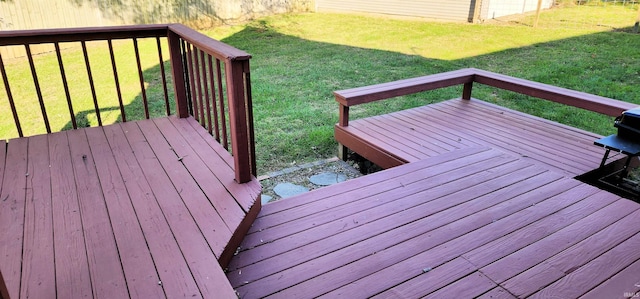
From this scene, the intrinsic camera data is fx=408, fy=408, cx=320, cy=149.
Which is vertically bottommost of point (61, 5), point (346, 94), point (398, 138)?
point (398, 138)

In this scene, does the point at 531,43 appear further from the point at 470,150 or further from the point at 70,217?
the point at 70,217

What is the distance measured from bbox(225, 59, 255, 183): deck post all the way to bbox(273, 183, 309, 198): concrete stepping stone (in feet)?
2.99

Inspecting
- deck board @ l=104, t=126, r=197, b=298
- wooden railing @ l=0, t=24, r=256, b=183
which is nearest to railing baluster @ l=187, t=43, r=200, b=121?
wooden railing @ l=0, t=24, r=256, b=183

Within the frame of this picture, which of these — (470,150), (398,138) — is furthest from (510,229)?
(398,138)

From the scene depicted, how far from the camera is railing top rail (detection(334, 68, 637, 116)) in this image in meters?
3.38

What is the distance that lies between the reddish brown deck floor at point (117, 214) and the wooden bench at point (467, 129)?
1.36 metres

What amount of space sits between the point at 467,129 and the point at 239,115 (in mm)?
2432

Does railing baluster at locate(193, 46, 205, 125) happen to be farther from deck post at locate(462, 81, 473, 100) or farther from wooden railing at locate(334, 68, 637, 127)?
deck post at locate(462, 81, 473, 100)

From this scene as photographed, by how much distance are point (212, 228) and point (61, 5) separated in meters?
7.70

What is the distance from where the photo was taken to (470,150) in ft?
10.5

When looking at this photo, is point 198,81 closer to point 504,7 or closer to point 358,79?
point 358,79

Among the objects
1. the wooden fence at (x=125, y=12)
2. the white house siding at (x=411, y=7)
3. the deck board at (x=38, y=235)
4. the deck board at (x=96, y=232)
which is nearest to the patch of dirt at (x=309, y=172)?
the deck board at (x=96, y=232)

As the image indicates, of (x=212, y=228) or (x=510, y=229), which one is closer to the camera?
(x=212, y=228)

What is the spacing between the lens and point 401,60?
726 centimetres
